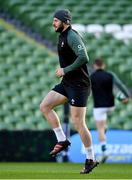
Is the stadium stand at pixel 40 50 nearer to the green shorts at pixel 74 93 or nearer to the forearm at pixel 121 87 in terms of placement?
the forearm at pixel 121 87

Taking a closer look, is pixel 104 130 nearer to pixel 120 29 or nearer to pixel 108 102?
pixel 108 102

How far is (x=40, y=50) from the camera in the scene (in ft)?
62.7

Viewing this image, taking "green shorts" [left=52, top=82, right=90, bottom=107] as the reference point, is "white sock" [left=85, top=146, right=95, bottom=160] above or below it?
below

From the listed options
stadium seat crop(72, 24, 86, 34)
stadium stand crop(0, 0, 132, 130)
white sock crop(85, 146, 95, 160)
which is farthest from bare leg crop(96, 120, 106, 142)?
stadium seat crop(72, 24, 86, 34)

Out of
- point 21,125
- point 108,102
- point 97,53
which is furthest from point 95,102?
point 97,53

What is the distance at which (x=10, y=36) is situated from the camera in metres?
19.5

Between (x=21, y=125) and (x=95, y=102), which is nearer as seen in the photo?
(x=95, y=102)

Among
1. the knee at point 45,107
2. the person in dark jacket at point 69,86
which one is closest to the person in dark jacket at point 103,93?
the person in dark jacket at point 69,86

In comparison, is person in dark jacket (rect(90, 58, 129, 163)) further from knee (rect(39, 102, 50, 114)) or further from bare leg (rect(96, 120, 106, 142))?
knee (rect(39, 102, 50, 114))

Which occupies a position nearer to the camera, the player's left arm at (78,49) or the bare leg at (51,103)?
the player's left arm at (78,49)

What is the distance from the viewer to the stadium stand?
55.8 feet

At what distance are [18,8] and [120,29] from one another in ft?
8.99

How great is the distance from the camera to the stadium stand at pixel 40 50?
1702 centimetres

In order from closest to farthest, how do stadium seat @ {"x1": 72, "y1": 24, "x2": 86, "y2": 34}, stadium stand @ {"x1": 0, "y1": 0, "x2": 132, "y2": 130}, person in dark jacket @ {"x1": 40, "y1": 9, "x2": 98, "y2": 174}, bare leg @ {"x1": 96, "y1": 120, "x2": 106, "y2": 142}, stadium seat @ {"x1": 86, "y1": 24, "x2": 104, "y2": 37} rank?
person in dark jacket @ {"x1": 40, "y1": 9, "x2": 98, "y2": 174}
bare leg @ {"x1": 96, "y1": 120, "x2": 106, "y2": 142}
stadium stand @ {"x1": 0, "y1": 0, "x2": 132, "y2": 130}
stadium seat @ {"x1": 72, "y1": 24, "x2": 86, "y2": 34}
stadium seat @ {"x1": 86, "y1": 24, "x2": 104, "y2": 37}
